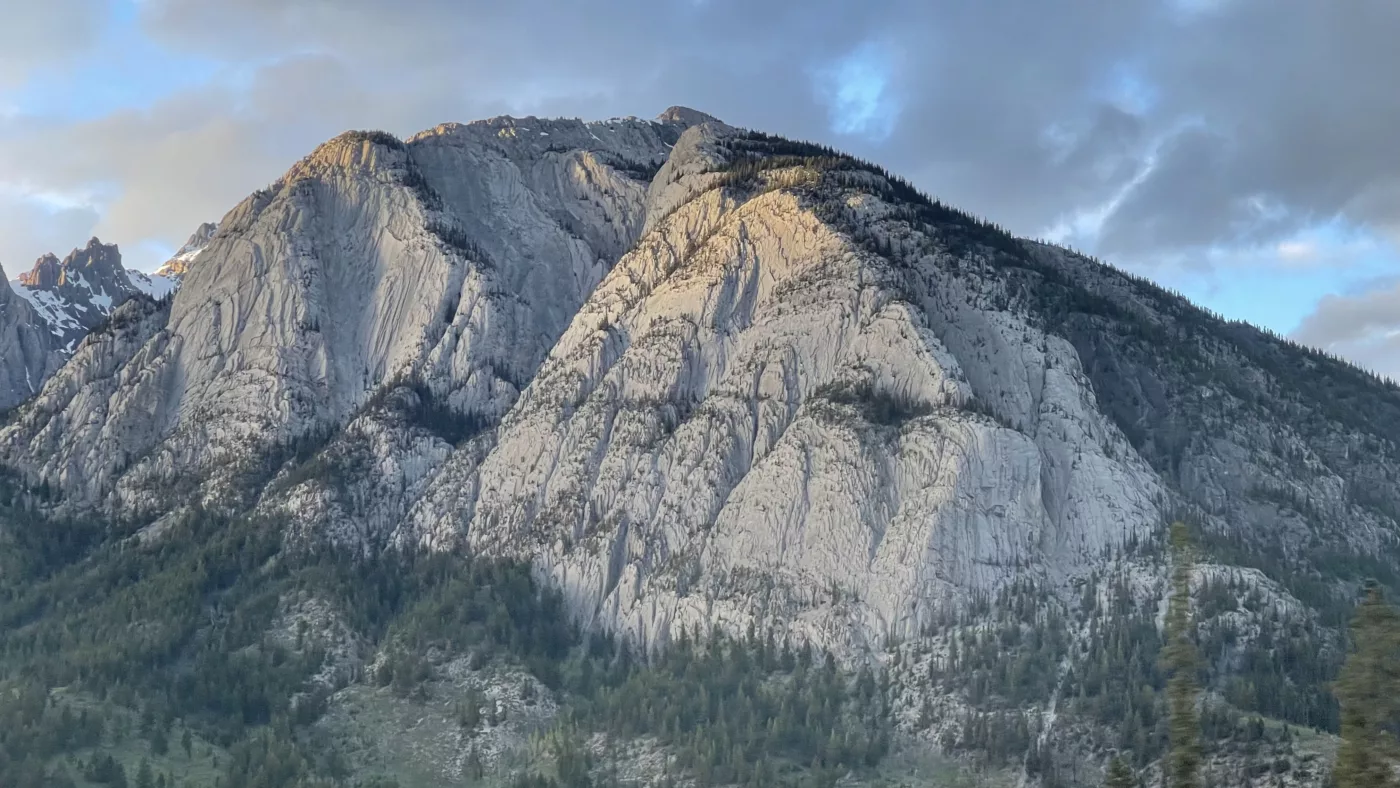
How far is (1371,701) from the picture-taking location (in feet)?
140

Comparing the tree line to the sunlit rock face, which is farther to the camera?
the sunlit rock face

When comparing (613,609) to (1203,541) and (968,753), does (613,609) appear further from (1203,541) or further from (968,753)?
(1203,541)

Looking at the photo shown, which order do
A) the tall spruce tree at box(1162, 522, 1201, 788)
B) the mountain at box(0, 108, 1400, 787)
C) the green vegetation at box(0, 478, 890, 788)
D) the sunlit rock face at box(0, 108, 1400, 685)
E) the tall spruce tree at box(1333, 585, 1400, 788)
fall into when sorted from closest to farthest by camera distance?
the tall spruce tree at box(1333, 585, 1400, 788), the tall spruce tree at box(1162, 522, 1201, 788), the mountain at box(0, 108, 1400, 787), the green vegetation at box(0, 478, 890, 788), the sunlit rock face at box(0, 108, 1400, 685)

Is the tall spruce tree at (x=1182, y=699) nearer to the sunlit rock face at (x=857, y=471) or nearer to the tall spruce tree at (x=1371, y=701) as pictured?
the tall spruce tree at (x=1371, y=701)

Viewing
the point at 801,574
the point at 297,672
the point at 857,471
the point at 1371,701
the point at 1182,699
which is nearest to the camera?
the point at 1371,701

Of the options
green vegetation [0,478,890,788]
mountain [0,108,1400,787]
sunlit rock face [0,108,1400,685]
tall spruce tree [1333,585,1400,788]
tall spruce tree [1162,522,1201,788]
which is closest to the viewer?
tall spruce tree [1333,585,1400,788]

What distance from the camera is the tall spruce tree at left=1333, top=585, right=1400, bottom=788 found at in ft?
138

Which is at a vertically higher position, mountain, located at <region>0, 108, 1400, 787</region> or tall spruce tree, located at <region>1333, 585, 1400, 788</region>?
mountain, located at <region>0, 108, 1400, 787</region>

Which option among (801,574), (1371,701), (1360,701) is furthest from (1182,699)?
(801,574)

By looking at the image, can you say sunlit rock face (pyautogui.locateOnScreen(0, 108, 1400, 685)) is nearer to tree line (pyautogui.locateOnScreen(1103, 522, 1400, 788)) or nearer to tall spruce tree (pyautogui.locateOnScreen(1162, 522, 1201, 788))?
tree line (pyautogui.locateOnScreen(1103, 522, 1400, 788))

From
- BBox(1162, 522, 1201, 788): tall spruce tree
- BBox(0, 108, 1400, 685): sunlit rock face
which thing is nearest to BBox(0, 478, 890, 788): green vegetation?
BBox(0, 108, 1400, 685): sunlit rock face

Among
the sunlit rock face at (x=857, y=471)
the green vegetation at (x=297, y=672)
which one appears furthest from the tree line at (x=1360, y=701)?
the sunlit rock face at (x=857, y=471)

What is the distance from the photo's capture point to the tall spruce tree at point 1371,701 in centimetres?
4219

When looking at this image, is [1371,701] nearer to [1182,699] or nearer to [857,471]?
[1182,699]
